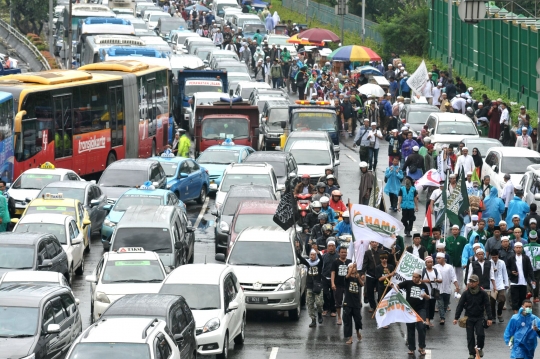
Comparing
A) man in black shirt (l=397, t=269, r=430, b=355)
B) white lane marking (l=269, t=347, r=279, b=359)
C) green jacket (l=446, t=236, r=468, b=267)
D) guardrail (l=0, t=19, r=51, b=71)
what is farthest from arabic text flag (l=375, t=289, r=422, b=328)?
Answer: guardrail (l=0, t=19, r=51, b=71)

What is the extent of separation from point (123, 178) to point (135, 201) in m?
3.17

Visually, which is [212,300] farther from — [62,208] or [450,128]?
[450,128]

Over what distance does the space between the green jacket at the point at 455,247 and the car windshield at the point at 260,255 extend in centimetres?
296

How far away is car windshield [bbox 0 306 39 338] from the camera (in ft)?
59.1

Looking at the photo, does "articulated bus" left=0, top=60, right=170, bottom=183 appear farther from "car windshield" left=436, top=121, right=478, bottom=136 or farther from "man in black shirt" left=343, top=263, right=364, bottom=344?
"man in black shirt" left=343, top=263, right=364, bottom=344

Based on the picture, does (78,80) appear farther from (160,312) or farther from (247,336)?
(160,312)

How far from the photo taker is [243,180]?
1251 inches

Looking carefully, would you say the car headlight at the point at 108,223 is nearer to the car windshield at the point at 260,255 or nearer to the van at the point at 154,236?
the van at the point at 154,236

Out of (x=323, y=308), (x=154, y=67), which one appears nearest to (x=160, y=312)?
(x=323, y=308)

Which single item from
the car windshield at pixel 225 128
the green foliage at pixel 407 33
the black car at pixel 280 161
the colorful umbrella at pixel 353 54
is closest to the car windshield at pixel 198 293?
the black car at pixel 280 161

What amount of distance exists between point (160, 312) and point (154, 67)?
25.5 metres

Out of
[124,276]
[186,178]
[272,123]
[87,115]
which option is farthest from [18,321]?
[272,123]

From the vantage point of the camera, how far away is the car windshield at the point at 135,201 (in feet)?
94.4

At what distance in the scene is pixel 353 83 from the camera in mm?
52750
